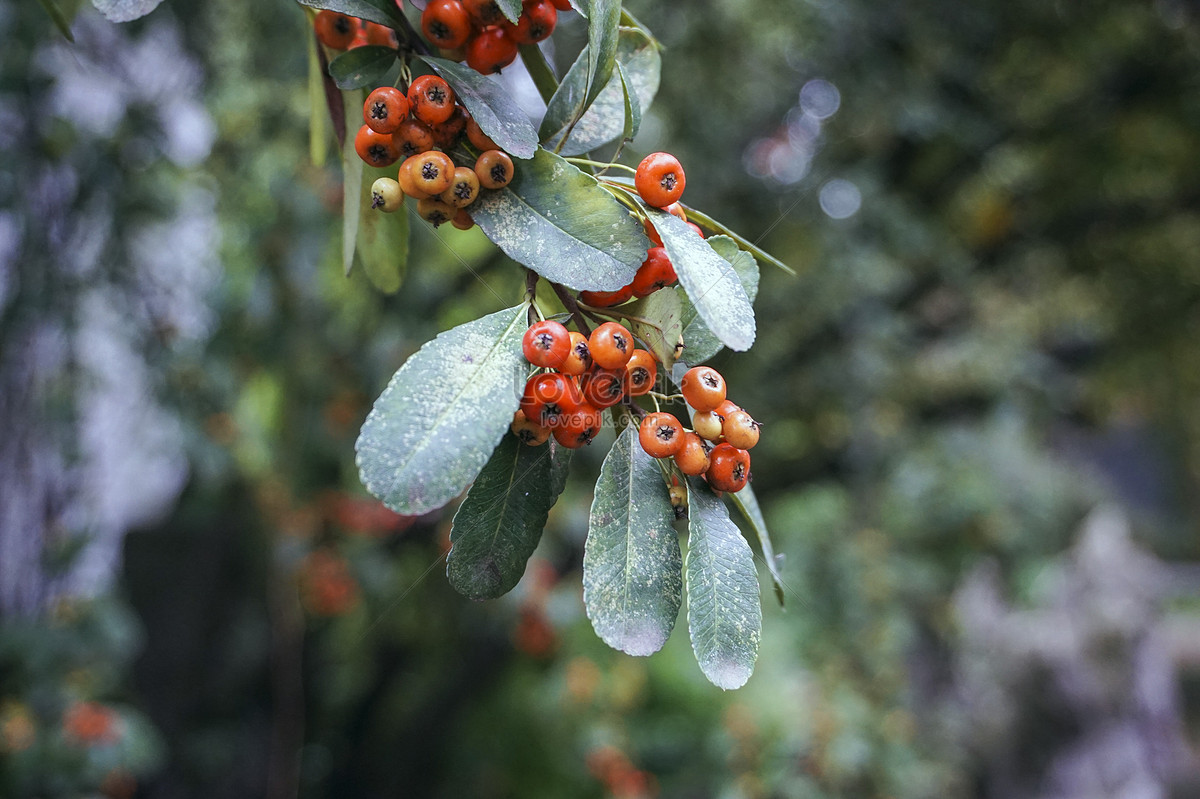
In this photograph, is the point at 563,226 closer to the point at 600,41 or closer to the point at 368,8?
the point at 600,41

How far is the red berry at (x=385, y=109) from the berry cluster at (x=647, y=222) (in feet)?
0.62

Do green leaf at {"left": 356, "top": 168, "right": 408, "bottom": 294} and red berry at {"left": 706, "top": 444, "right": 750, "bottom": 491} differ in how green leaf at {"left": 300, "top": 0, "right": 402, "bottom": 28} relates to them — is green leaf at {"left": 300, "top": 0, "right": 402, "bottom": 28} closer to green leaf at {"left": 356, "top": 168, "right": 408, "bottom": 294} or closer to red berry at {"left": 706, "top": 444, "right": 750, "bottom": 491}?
green leaf at {"left": 356, "top": 168, "right": 408, "bottom": 294}

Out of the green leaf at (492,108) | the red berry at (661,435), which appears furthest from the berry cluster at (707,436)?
the green leaf at (492,108)

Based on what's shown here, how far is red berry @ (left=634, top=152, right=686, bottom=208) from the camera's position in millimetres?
562

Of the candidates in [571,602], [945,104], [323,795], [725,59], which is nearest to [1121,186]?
[945,104]

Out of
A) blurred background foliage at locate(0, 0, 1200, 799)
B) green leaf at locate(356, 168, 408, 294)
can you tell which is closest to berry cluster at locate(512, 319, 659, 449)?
green leaf at locate(356, 168, 408, 294)

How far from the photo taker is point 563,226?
55 cm

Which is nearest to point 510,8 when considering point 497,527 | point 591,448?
point 497,527

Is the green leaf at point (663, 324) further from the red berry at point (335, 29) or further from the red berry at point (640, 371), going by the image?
the red berry at point (335, 29)

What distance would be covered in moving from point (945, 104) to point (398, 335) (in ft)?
7.27

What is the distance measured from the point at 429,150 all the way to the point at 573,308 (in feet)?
0.55

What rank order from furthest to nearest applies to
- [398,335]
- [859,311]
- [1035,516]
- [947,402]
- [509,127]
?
[1035,516] < [947,402] < [859,311] < [398,335] < [509,127]

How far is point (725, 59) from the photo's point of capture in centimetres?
276

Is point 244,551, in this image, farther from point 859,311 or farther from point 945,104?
point 945,104
